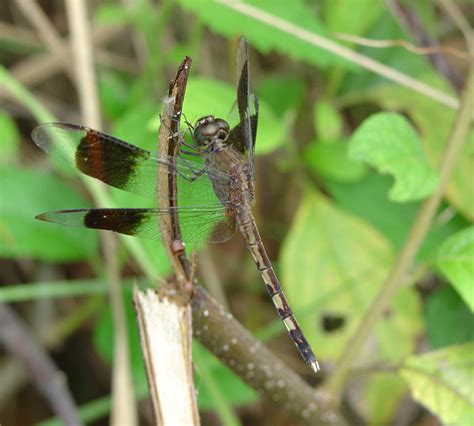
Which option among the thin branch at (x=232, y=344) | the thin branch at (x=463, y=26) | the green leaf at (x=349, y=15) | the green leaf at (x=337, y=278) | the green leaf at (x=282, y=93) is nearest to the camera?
the thin branch at (x=232, y=344)

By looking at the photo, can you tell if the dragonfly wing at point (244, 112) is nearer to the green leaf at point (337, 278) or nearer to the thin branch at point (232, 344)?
the thin branch at point (232, 344)

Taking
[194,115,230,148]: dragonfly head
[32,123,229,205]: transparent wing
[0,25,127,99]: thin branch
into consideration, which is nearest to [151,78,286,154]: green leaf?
[194,115,230,148]: dragonfly head

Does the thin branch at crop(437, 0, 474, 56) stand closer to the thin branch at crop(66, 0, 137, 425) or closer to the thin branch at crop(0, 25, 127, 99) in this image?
the thin branch at crop(66, 0, 137, 425)

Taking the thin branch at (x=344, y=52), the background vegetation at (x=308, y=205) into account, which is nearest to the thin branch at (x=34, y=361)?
the background vegetation at (x=308, y=205)

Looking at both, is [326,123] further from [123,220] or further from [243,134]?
[123,220]

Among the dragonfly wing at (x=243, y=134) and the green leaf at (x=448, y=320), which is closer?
the dragonfly wing at (x=243, y=134)

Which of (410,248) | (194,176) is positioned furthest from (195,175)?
(410,248)

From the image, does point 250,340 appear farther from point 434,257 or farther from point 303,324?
point 303,324

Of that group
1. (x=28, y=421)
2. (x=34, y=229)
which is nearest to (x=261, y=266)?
(x=34, y=229)
